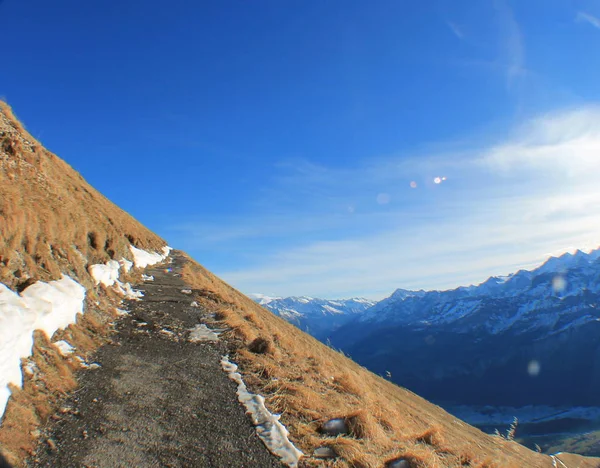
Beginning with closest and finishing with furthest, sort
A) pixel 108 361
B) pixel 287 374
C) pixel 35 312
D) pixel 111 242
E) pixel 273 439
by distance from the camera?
1. pixel 273 439
2. pixel 35 312
3. pixel 108 361
4. pixel 287 374
5. pixel 111 242

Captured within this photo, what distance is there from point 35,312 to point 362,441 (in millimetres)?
8124

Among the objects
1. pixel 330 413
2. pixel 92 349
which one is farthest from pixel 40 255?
pixel 330 413

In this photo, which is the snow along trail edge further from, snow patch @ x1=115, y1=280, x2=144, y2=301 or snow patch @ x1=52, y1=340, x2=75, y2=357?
snow patch @ x1=115, y1=280, x2=144, y2=301

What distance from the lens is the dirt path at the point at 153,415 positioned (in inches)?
237

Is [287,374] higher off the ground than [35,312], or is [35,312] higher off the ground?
[35,312]

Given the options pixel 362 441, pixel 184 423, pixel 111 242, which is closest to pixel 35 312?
pixel 184 423

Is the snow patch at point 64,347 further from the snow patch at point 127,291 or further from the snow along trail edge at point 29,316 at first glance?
the snow patch at point 127,291

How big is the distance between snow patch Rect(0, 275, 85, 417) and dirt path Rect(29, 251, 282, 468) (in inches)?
49.5

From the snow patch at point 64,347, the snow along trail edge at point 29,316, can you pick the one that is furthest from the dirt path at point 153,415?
the snow along trail edge at point 29,316

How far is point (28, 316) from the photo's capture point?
8.29m

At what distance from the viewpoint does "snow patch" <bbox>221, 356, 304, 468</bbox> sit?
652cm

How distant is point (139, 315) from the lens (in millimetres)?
13930

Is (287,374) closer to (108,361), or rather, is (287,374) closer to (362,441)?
(362,441)

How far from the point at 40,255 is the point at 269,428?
9.06 metres
